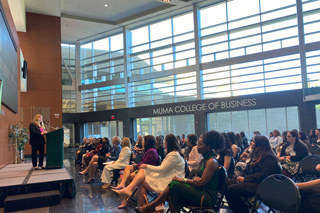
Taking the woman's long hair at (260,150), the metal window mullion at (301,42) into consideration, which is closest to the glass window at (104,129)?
the metal window mullion at (301,42)

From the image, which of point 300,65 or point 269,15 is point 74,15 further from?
point 300,65

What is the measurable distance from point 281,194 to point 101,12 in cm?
1871

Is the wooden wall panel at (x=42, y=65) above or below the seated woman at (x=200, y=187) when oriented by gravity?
above

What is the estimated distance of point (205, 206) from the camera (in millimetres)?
3262

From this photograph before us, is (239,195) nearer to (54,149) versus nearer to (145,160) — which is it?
(145,160)

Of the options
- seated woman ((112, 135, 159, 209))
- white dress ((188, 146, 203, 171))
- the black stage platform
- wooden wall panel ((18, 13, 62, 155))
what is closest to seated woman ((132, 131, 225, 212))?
seated woman ((112, 135, 159, 209))

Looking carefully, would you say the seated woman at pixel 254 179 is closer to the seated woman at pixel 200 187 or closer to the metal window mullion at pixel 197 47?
the seated woman at pixel 200 187

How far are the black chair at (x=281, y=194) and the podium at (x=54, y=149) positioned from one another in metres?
4.98

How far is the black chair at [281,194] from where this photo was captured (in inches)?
104

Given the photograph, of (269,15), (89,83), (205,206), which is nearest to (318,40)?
(269,15)

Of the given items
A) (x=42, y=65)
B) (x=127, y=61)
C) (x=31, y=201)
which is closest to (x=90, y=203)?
(x=31, y=201)

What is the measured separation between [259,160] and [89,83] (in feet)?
70.8

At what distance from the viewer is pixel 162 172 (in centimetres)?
412

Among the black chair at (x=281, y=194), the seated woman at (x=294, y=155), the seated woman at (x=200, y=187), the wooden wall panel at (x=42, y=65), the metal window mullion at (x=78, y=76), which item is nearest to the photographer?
the black chair at (x=281, y=194)
